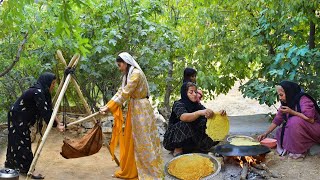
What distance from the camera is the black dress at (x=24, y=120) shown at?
4.89 meters

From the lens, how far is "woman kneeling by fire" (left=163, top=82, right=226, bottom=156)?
5.67 meters

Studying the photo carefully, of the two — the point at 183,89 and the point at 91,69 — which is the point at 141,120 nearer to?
the point at 183,89

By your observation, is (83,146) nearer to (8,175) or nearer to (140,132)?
(140,132)

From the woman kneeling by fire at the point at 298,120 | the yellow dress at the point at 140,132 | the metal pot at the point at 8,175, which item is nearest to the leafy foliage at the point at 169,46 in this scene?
the woman kneeling by fire at the point at 298,120

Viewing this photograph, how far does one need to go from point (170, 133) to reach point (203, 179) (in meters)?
1.11

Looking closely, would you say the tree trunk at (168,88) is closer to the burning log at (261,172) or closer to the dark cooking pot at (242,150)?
the dark cooking pot at (242,150)

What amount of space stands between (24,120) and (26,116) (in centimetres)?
5

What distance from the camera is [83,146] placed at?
A: 5180 millimetres

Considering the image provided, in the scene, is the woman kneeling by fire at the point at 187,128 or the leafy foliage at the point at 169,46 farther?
the leafy foliage at the point at 169,46

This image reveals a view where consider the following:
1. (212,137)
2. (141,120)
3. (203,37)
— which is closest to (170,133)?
(212,137)

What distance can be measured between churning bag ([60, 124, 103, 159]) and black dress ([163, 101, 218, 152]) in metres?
1.09

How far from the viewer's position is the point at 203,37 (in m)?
7.51

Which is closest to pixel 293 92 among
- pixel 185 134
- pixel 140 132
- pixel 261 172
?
pixel 261 172

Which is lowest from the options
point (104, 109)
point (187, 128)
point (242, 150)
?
point (242, 150)
